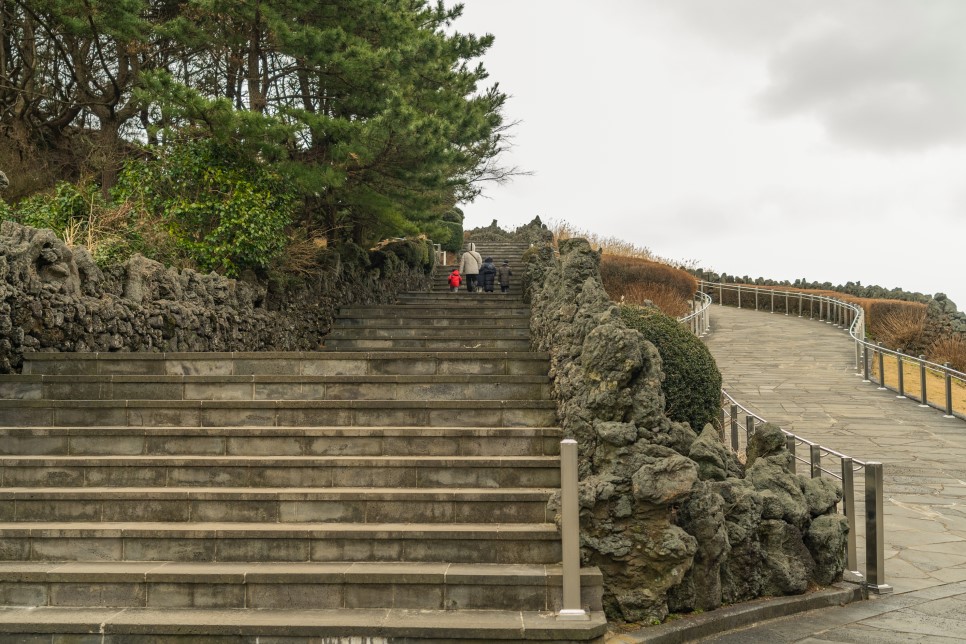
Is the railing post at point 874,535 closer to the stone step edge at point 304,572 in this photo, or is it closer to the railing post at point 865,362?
the stone step edge at point 304,572

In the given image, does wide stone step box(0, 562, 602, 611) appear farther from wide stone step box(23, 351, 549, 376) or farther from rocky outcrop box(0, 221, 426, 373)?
rocky outcrop box(0, 221, 426, 373)

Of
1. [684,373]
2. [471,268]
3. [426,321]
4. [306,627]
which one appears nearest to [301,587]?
[306,627]

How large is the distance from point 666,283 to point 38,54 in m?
16.3

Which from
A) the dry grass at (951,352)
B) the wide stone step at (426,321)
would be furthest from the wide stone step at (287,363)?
the dry grass at (951,352)

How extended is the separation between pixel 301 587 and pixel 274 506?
0.93 metres

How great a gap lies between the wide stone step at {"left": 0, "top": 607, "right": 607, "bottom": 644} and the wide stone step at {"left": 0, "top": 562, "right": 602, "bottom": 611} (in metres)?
0.08

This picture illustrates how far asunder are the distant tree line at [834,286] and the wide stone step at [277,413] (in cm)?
2716

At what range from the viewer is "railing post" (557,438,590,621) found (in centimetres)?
516

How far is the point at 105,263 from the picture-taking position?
32.1 ft

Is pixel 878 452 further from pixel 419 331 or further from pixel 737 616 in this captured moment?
pixel 419 331

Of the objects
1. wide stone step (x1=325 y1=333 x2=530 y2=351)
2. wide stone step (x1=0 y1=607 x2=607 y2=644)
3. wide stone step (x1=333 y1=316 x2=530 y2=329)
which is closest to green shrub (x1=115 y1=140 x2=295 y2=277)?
wide stone step (x1=325 y1=333 x2=530 y2=351)

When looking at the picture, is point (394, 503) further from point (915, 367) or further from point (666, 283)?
point (666, 283)

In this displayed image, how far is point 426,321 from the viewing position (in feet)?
51.2

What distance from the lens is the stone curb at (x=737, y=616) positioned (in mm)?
5320
